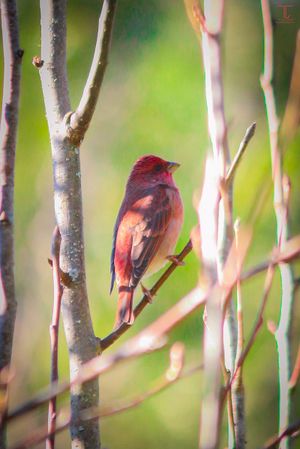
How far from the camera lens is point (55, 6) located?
143 cm

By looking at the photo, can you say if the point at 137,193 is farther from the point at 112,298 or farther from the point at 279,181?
the point at 279,181

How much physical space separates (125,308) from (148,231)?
401mm

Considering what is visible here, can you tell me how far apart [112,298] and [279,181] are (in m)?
1.73

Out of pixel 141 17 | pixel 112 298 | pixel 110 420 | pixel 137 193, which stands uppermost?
pixel 141 17

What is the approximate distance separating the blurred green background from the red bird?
0.93ft

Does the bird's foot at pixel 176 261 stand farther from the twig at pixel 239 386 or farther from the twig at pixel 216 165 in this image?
the twig at pixel 216 165

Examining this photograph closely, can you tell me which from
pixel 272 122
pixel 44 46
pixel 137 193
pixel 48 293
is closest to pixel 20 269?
pixel 48 293

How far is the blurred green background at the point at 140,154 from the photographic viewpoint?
2.78 metres

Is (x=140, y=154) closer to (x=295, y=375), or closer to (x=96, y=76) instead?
(x=96, y=76)

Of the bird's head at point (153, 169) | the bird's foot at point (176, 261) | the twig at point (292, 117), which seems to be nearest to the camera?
the twig at point (292, 117)

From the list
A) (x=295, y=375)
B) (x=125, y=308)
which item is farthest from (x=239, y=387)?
(x=125, y=308)

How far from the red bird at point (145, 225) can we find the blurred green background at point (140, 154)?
0.28 meters

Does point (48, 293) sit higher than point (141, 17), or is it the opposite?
point (141, 17)

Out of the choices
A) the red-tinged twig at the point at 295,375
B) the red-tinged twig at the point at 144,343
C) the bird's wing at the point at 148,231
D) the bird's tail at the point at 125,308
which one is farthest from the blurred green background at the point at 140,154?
the red-tinged twig at the point at 144,343
